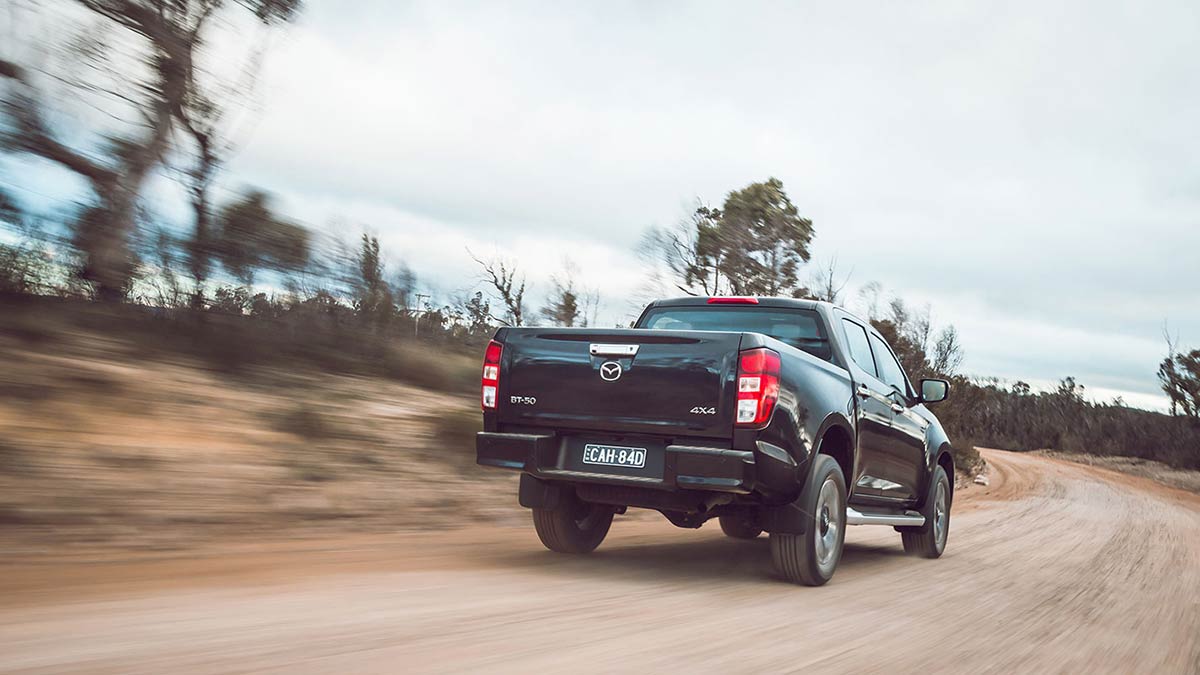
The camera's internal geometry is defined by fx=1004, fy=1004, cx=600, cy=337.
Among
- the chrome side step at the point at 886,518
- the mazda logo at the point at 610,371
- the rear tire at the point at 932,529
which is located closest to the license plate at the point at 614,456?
the mazda logo at the point at 610,371

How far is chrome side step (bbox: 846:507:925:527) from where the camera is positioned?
689 centimetres

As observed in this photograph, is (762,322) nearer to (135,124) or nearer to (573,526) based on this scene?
(573,526)

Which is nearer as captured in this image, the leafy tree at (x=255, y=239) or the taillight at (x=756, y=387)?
the taillight at (x=756, y=387)

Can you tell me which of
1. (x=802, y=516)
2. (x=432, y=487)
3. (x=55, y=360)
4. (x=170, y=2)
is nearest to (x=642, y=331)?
(x=802, y=516)

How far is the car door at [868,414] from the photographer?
705 centimetres

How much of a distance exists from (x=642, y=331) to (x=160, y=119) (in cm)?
661

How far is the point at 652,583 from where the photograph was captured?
20.1 feet

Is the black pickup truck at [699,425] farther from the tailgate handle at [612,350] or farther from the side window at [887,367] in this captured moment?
the side window at [887,367]

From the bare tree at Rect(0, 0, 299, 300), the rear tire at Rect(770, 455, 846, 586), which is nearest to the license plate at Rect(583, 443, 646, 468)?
the rear tire at Rect(770, 455, 846, 586)

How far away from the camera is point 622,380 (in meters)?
5.92

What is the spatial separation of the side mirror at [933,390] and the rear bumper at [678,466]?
3.05m

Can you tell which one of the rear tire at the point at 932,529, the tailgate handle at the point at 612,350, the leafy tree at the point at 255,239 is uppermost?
the leafy tree at the point at 255,239

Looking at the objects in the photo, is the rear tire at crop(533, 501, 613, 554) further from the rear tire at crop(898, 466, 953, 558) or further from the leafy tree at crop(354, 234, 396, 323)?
the leafy tree at crop(354, 234, 396, 323)

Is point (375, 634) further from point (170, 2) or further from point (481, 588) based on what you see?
point (170, 2)
